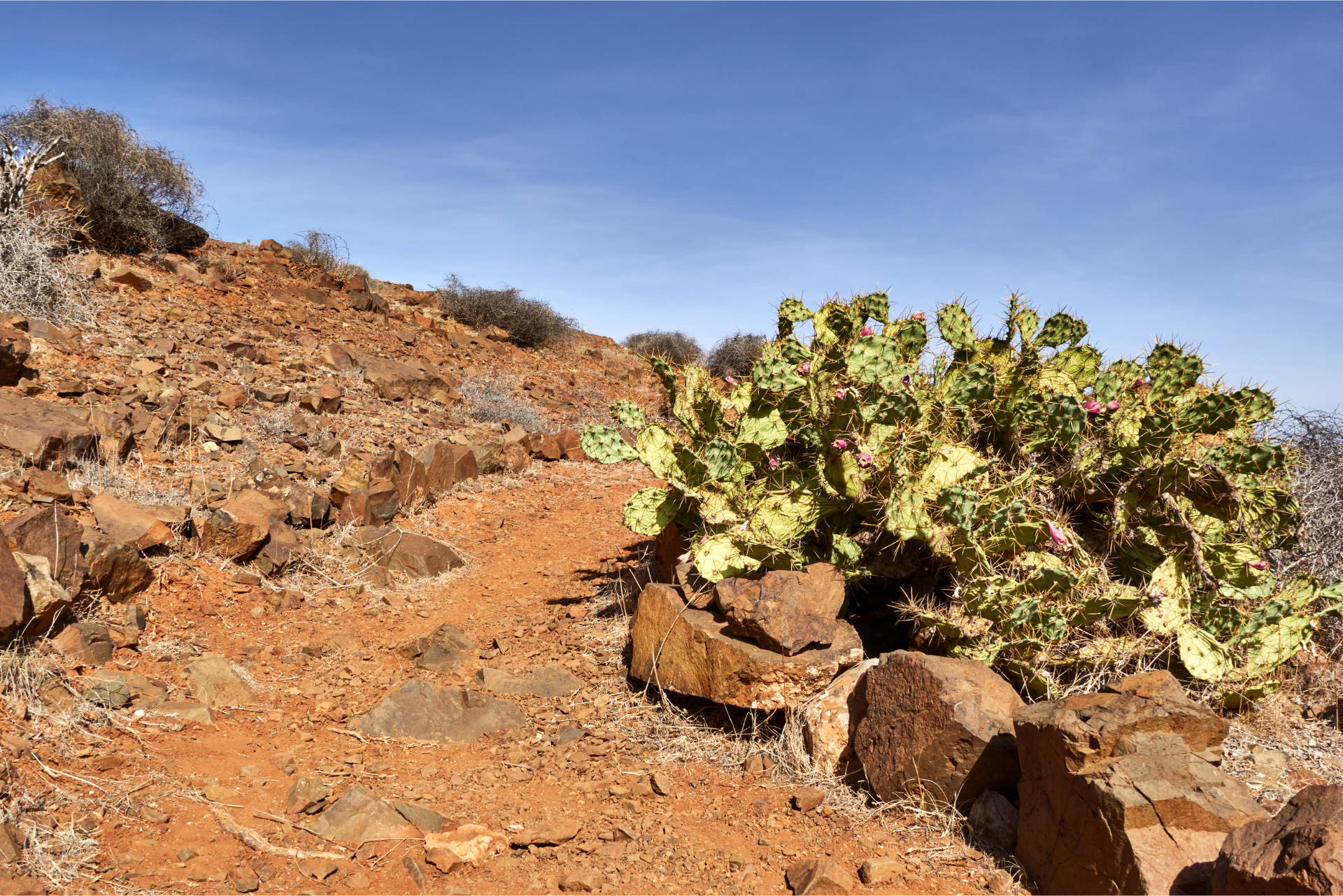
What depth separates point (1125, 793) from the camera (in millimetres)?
3012

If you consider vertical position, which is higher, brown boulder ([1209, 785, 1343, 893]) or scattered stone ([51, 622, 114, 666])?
brown boulder ([1209, 785, 1343, 893])

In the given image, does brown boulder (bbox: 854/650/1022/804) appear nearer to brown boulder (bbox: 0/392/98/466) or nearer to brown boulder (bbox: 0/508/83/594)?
brown boulder (bbox: 0/508/83/594)

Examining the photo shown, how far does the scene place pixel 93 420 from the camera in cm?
675

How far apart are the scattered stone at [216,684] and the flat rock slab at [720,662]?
223cm

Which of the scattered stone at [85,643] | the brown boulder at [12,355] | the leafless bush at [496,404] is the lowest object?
the scattered stone at [85,643]

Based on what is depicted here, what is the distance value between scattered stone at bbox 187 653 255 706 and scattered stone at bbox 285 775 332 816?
1157 mm

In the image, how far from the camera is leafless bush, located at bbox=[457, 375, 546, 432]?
11.4 meters

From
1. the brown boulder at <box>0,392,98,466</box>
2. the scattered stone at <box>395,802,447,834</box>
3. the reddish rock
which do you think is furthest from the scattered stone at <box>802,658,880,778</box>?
the brown boulder at <box>0,392,98,466</box>

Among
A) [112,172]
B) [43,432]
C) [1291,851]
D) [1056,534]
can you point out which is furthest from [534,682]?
[112,172]

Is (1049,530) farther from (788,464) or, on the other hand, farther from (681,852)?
(681,852)

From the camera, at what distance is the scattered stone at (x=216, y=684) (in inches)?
189

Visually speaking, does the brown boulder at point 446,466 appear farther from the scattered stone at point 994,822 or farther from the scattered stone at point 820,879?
the scattered stone at point 994,822

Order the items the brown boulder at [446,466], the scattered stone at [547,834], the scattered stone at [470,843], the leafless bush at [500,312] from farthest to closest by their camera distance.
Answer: the leafless bush at [500,312]
the brown boulder at [446,466]
the scattered stone at [547,834]
the scattered stone at [470,843]

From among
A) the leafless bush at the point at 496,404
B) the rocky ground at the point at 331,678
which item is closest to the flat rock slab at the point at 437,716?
the rocky ground at the point at 331,678
